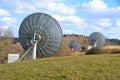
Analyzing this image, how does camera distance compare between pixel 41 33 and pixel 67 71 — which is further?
pixel 41 33

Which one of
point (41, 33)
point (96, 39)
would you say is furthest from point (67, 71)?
point (96, 39)

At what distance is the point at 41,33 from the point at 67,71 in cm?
1612

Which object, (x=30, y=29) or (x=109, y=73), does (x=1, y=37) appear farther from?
(x=109, y=73)

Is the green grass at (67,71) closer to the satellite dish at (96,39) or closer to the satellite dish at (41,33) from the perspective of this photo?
the satellite dish at (41,33)

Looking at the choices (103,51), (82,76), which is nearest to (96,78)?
(82,76)

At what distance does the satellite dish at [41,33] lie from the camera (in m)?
34.3

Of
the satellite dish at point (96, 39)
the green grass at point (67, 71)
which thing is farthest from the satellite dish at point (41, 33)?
the satellite dish at point (96, 39)

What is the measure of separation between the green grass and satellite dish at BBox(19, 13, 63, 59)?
12592 millimetres

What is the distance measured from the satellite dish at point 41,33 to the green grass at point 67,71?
12592 millimetres

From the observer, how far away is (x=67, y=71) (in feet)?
61.6

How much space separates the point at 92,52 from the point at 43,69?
41.8ft

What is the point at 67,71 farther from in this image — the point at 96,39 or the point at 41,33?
the point at 96,39

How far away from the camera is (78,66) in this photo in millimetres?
19797

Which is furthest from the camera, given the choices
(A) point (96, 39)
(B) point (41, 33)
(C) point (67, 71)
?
(A) point (96, 39)
